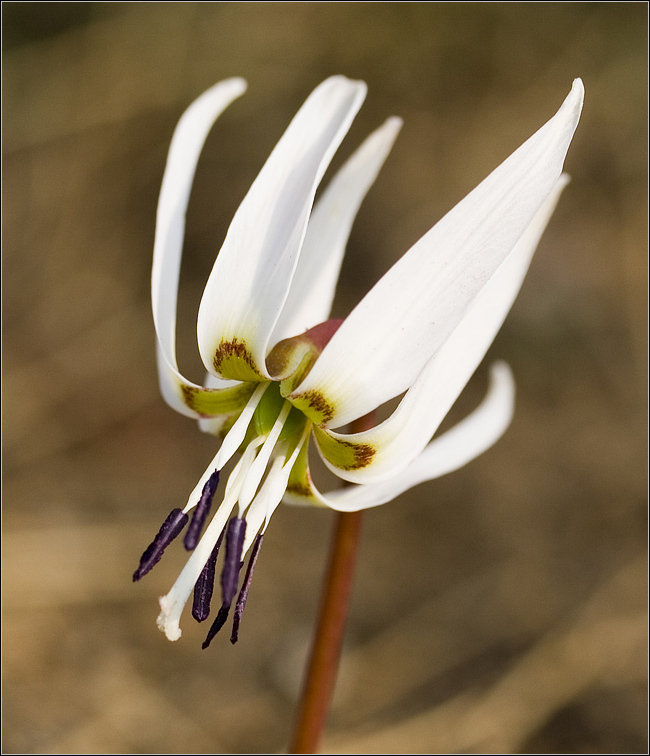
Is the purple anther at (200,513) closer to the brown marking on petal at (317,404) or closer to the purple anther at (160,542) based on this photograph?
the purple anther at (160,542)

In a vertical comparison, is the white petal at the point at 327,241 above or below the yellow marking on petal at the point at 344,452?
above

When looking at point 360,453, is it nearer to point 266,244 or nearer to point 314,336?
point 314,336

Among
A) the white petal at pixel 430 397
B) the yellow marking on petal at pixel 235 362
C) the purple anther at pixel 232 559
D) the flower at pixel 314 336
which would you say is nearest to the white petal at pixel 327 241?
the flower at pixel 314 336

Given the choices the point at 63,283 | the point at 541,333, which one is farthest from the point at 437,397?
the point at 63,283

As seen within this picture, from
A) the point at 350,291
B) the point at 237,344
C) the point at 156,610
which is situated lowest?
the point at 156,610

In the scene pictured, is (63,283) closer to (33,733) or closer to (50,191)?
(50,191)
